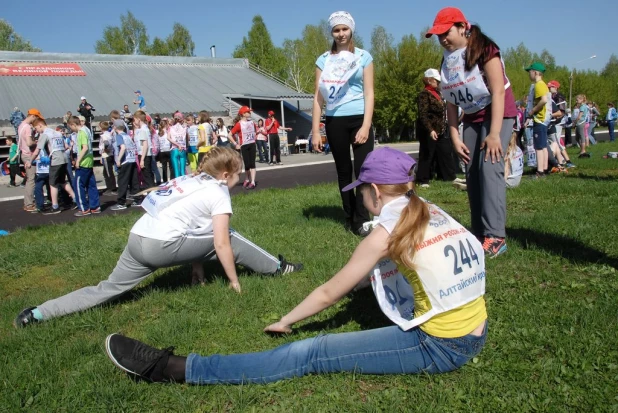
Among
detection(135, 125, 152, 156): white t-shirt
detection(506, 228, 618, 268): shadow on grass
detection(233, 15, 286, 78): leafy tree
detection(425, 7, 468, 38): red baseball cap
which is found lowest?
detection(506, 228, 618, 268): shadow on grass

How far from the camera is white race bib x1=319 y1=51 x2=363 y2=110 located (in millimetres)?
5328

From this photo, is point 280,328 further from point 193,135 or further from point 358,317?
point 193,135

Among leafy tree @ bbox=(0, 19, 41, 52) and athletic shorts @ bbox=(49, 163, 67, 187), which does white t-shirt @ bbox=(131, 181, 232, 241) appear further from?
leafy tree @ bbox=(0, 19, 41, 52)

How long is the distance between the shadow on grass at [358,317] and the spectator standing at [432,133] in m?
5.69

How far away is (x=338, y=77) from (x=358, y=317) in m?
2.94

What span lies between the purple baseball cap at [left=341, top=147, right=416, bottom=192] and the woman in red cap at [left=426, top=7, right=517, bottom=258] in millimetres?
1848

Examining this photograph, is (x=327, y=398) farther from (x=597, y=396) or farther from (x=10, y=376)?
(x=10, y=376)

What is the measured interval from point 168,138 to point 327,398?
12799mm

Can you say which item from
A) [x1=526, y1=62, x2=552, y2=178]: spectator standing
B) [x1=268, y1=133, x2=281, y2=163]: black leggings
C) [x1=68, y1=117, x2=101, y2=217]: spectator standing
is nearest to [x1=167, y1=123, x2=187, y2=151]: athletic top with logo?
[x1=68, y1=117, x2=101, y2=217]: spectator standing

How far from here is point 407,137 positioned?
4844 cm

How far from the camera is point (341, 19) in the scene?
17.1 ft

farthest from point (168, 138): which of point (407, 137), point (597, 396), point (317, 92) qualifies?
point (407, 137)

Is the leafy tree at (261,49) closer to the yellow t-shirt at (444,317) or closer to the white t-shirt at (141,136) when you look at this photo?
the white t-shirt at (141,136)

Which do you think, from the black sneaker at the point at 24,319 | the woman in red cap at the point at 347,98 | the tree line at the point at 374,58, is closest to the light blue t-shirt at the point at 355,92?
the woman in red cap at the point at 347,98
